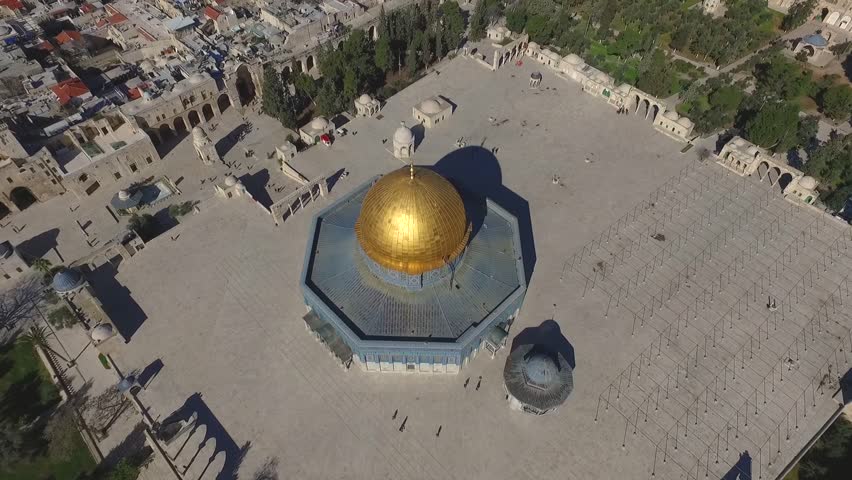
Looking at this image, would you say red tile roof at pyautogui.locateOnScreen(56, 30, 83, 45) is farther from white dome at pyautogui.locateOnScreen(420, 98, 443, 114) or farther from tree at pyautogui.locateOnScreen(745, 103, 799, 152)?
tree at pyautogui.locateOnScreen(745, 103, 799, 152)

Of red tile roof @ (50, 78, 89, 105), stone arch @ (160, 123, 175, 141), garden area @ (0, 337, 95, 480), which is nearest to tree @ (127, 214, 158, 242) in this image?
stone arch @ (160, 123, 175, 141)

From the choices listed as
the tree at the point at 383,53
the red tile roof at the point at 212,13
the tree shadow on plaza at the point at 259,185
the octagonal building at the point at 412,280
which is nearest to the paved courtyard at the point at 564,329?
the octagonal building at the point at 412,280

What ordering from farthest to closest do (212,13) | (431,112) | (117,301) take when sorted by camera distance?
(212,13), (431,112), (117,301)

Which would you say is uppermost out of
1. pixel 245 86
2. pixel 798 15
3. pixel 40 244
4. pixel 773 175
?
pixel 798 15

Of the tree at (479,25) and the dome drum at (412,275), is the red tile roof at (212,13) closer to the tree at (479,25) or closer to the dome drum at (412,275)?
the tree at (479,25)

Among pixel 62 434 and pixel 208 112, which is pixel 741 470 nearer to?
pixel 62 434

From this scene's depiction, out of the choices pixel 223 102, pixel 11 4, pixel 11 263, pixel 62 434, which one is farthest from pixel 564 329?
pixel 11 4

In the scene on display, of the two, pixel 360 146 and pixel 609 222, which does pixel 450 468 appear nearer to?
pixel 609 222
